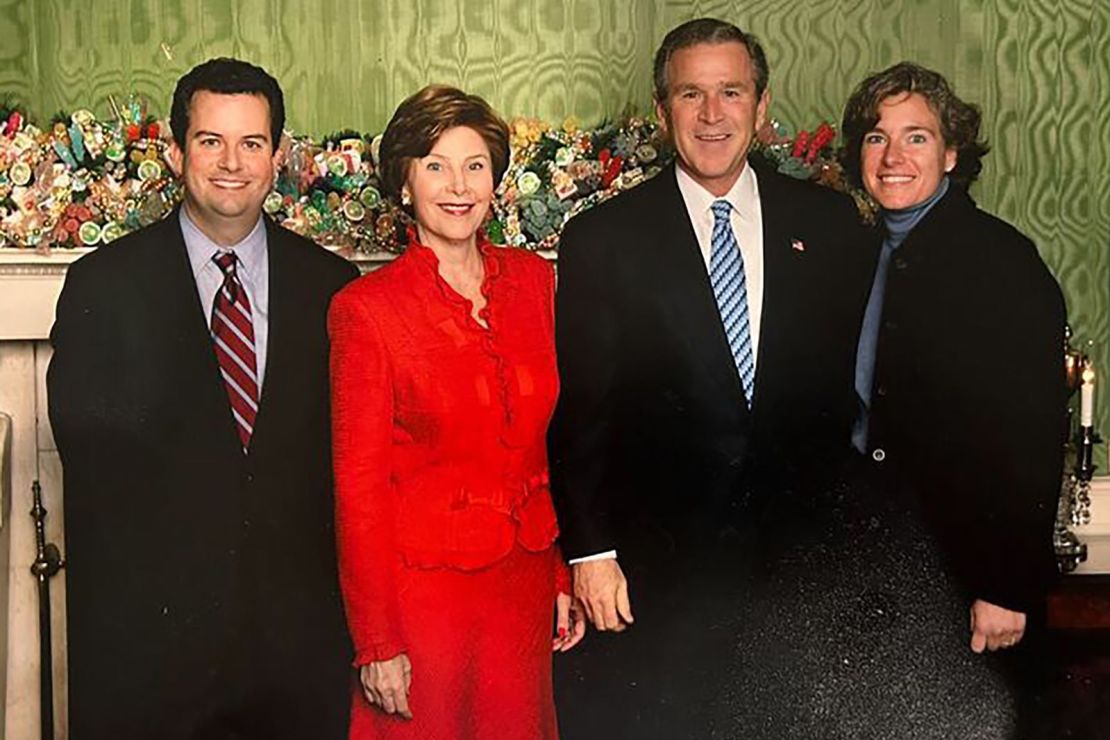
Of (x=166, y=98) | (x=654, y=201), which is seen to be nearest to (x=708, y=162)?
(x=654, y=201)

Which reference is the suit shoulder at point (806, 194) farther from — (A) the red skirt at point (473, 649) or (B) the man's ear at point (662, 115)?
(A) the red skirt at point (473, 649)

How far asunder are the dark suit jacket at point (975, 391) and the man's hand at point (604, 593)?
461 millimetres

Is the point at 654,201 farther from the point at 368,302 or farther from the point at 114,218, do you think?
the point at 114,218

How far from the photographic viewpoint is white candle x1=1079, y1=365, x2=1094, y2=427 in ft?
8.69

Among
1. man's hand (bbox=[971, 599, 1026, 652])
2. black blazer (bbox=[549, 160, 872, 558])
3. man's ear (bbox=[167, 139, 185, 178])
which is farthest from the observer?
man's hand (bbox=[971, 599, 1026, 652])

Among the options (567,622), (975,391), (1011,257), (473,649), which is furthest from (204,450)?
(1011,257)

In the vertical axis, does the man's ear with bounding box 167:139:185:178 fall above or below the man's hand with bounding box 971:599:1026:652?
above

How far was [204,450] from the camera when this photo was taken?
7.94 ft

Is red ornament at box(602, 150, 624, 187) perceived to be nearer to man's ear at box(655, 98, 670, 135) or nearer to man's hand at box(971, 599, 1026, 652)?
man's ear at box(655, 98, 670, 135)

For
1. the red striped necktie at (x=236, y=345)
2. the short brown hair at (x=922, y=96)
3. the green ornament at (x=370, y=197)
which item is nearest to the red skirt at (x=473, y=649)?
the red striped necktie at (x=236, y=345)

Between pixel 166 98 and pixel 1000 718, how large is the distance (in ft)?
5.42

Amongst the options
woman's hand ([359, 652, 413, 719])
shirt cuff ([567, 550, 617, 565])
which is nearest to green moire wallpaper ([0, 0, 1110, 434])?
shirt cuff ([567, 550, 617, 565])

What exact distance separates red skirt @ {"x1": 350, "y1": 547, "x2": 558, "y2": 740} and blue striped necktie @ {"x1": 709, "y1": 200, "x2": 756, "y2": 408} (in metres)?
0.42

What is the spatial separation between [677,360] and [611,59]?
1.57 ft
